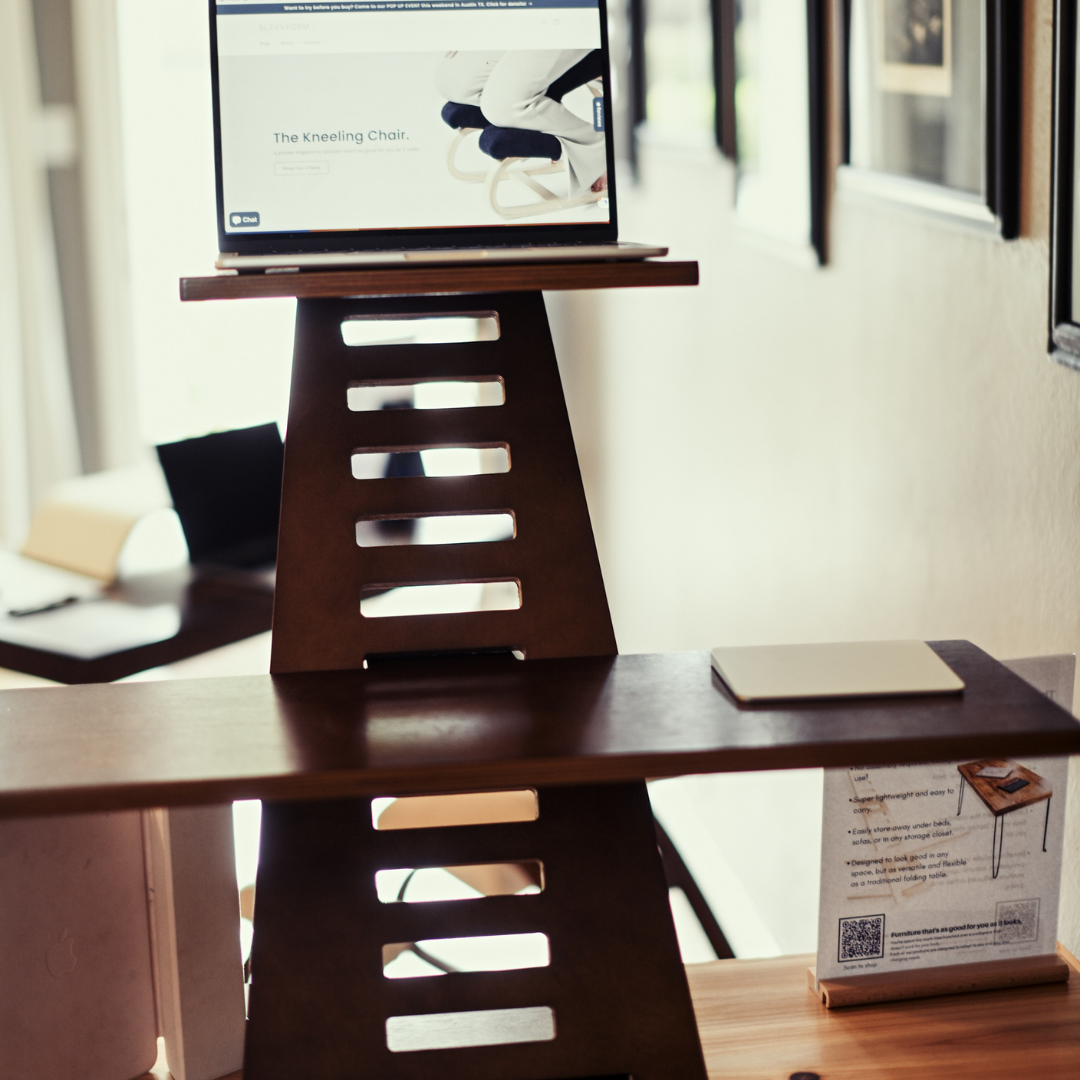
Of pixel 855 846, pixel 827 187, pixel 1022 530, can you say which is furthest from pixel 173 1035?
pixel 827 187

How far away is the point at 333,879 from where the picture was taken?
0.87 meters

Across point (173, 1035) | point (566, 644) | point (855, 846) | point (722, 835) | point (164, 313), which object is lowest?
point (722, 835)

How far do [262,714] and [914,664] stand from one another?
0.40 meters

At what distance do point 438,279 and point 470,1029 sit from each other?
0.52m

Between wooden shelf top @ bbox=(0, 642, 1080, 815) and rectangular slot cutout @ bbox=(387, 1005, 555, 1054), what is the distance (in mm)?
257

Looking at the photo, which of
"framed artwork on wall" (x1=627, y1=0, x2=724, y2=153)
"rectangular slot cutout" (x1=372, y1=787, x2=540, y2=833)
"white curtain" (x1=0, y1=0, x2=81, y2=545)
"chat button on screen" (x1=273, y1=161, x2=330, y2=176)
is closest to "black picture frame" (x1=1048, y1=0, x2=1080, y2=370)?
"chat button on screen" (x1=273, y1=161, x2=330, y2=176)

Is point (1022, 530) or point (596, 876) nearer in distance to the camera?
point (596, 876)

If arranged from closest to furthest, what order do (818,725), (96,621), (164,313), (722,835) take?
(818,725)
(96,621)
(722,835)
(164,313)

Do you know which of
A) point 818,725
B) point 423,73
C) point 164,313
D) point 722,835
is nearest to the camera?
point 818,725

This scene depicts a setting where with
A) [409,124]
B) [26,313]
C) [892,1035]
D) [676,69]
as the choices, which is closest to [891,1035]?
[892,1035]

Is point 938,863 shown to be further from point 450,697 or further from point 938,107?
point 938,107

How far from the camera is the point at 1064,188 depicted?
956mm

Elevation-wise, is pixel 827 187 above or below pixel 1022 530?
above

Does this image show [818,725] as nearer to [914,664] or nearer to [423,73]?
[914,664]
